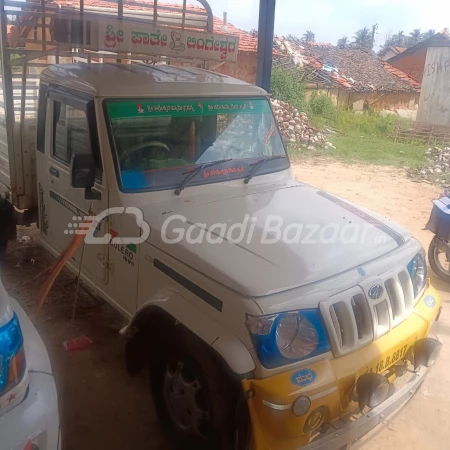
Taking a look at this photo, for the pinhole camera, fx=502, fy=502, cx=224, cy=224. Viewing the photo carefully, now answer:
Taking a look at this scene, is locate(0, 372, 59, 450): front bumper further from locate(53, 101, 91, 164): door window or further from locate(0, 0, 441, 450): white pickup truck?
locate(53, 101, 91, 164): door window

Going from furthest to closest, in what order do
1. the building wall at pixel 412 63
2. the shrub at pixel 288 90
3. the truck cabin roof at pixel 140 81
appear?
the building wall at pixel 412 63 < the shrub at pixel 288 90 < the truck cabin roof at pixel 140 81

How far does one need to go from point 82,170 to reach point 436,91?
1699 centimetres

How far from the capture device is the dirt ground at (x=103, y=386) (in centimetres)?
310

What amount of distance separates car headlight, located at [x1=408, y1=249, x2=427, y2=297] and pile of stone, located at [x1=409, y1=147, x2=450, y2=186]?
8.49m

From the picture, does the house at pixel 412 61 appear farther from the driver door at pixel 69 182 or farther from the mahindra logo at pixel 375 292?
the mahindra logo at pixel 375 292

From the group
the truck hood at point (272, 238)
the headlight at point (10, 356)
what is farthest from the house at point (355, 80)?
the headlight at point (10, 356)

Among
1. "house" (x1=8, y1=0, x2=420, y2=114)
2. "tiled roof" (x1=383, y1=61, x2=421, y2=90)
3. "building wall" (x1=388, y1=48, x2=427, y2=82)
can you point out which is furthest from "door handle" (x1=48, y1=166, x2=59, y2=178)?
"building wall" (x1=388, y1=48, x2=427, y2=82)

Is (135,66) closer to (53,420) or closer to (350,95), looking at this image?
(53,420)

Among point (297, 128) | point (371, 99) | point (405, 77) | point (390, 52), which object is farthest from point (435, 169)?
point (390, 52)

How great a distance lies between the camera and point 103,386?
3521mm

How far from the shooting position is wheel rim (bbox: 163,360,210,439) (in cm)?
266

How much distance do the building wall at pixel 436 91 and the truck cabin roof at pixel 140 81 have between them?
579 inches

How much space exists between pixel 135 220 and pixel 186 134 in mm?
800

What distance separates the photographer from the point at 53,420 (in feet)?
5.81
